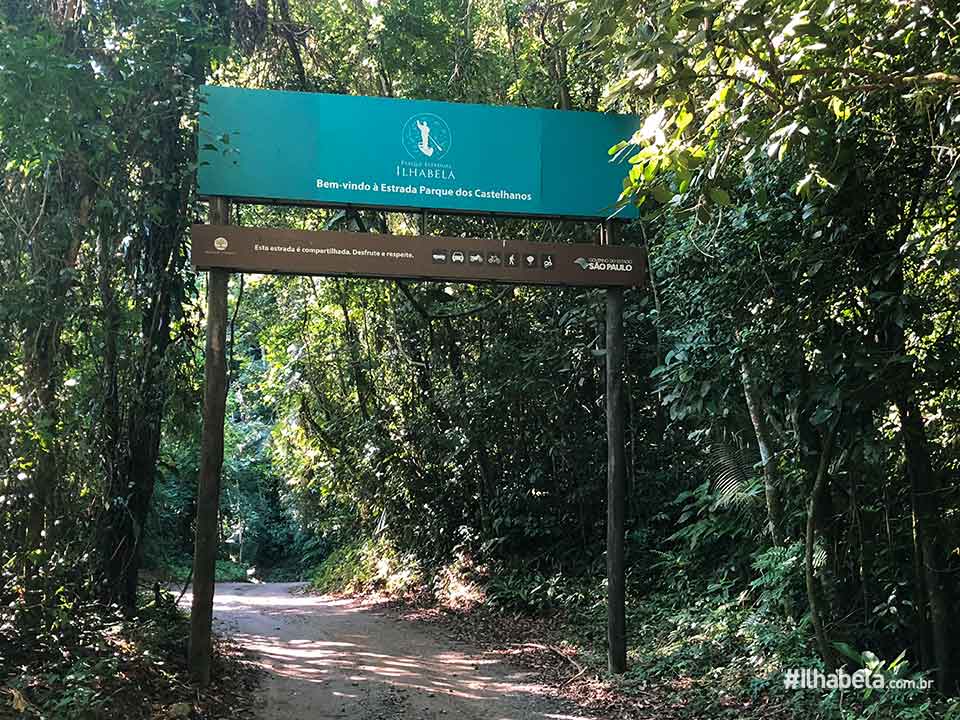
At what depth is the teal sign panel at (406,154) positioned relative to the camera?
8062mm

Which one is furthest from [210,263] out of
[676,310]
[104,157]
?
[676,310]

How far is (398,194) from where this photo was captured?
827 centimetres

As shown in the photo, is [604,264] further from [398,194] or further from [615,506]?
[615,506]

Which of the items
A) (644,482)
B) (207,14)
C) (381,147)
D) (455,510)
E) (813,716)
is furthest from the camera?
(455,510)

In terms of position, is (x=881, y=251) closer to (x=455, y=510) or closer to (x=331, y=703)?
(x=331, y=703)

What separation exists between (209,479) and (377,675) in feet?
9.15

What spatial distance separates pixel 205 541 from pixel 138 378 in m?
1.89

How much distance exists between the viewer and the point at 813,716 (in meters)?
6.12

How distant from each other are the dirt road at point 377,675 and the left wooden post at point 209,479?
31.5 inches

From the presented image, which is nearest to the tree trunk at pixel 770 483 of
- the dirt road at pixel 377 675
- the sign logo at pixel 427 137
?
the dirt road at pixel 377 675

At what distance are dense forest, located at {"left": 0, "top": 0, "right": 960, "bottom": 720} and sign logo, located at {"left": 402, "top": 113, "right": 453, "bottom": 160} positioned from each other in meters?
1.68

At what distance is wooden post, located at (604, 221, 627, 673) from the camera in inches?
329

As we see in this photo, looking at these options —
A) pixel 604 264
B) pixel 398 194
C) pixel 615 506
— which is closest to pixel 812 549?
pixel 615 506

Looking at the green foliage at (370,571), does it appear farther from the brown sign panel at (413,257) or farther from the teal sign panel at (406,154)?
the teal sign panel at (406,154)
